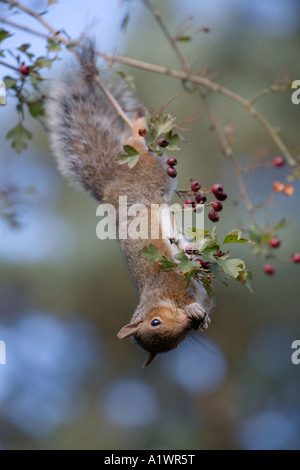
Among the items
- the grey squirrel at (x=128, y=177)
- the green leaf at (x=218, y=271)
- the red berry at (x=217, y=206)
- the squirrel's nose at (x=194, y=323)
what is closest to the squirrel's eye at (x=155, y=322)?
the grey squirrel at (x=128, y=177)

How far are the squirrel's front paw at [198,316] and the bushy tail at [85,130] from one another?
39.1 inches

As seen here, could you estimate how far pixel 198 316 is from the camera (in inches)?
112

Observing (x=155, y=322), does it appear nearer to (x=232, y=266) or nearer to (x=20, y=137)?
(x=232, y=266)

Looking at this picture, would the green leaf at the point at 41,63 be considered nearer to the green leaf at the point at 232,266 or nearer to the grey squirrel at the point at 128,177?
the grey squirrel at the point at 128,177

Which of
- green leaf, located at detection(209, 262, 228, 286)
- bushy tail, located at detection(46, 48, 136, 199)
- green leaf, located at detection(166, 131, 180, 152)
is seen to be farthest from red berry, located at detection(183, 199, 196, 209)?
bushy tail, located at detection(46, 48, 136, 199)

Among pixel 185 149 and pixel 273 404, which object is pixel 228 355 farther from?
pixel 185 149

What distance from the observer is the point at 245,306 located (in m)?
8.08

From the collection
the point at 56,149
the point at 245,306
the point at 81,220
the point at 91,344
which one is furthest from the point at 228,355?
the point at 56,149

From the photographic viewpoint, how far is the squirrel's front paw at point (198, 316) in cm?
285

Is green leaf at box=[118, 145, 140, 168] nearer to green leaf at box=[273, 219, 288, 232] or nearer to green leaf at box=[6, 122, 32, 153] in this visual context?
green leaf at box=[6, 122, 32, 153]

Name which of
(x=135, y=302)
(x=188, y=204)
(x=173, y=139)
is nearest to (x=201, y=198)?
(x=188, y=204)

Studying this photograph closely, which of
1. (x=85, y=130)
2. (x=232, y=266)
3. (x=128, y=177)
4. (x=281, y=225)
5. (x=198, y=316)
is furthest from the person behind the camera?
(x=85, y=130)

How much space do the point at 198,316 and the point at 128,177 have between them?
0.97 m

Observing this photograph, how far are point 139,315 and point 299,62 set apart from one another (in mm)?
5652
